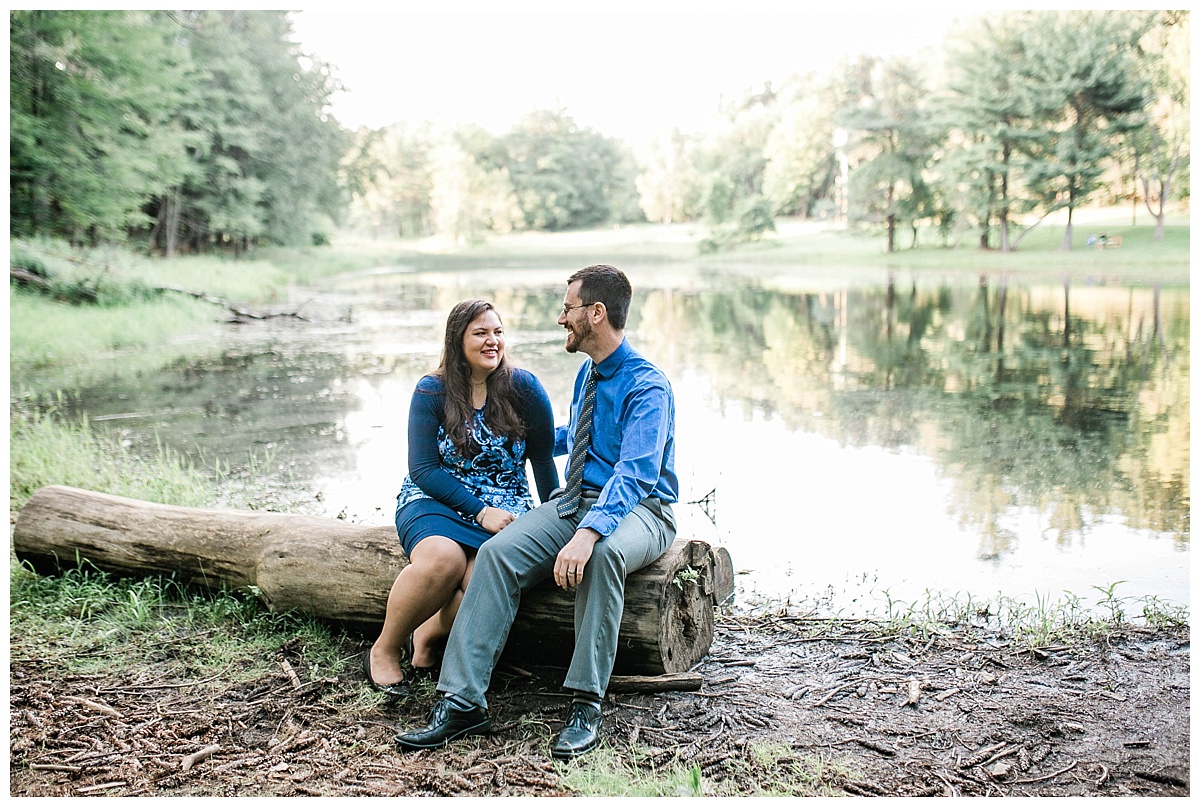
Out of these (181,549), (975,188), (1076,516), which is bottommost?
(1076,516)

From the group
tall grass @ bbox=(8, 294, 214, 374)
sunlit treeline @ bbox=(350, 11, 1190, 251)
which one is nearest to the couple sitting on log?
tall grass @ bbox=(8, 294, 214, 374)

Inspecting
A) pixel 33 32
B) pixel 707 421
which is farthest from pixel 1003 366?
pixel 33 32

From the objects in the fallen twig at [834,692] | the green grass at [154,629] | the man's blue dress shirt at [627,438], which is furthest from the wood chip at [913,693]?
the green grass at [154,629]

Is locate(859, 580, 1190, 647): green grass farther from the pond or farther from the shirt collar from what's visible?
the shirt collar

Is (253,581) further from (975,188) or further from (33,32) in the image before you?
(975,188)

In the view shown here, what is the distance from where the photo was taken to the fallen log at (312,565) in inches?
133

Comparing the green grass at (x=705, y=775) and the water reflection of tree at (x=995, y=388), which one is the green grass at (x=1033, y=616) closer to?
the water reflection of tree at (x=995, y=388)

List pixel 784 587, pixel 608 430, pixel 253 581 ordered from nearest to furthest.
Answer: pixel 608 430, pixel 253 581, pixel 784 587

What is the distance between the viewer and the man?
307 centimetres

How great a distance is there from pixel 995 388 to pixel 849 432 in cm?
294

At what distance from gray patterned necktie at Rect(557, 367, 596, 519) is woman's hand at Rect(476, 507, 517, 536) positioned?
0.65 feet

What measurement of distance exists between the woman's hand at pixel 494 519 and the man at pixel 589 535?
13cm

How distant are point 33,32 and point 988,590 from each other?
60.4ft
